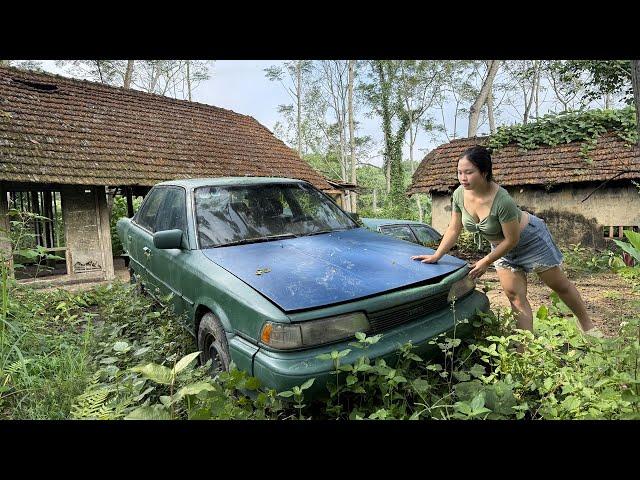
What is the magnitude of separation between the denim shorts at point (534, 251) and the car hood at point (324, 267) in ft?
1.61

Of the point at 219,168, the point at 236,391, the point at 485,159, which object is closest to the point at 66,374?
the point at 236,391

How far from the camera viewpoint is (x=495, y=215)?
117 inches

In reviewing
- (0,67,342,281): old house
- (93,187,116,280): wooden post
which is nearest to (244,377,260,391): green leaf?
(0,67,342,281): old house

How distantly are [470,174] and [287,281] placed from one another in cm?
162

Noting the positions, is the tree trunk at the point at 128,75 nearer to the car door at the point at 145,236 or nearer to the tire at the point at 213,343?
the car door at the point at 145,236

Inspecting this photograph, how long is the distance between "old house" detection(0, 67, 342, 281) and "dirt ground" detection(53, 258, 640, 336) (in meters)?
1.59

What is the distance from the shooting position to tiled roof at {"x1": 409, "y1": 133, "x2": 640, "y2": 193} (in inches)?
423

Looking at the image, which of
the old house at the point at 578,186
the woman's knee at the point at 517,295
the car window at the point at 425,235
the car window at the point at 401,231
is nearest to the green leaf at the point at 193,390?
the woman's knee at the point at 517,295

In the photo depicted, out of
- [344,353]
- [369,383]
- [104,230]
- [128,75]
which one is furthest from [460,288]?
[128,75]

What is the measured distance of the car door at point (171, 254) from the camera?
11.0 feet

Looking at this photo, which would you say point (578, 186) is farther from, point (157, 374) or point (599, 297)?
point (157, 374)

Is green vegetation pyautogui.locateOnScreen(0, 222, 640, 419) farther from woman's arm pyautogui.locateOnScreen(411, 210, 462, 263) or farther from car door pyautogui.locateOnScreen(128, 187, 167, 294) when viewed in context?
car door pyautogui.locateOnScreen(128, 187, 167, 294)

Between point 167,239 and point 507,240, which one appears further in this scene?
point 167,239
